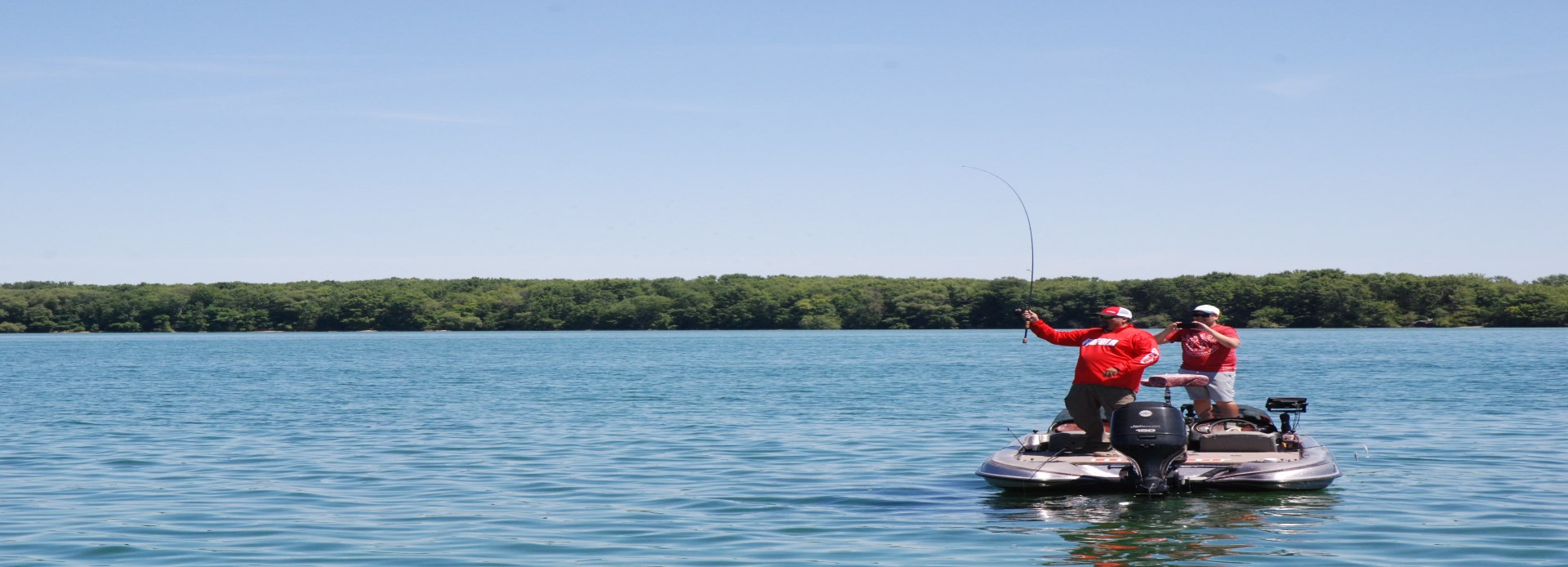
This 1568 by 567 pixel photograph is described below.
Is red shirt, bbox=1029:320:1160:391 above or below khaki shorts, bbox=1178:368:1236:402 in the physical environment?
above

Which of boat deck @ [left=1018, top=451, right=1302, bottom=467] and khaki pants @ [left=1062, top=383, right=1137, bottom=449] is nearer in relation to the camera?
boat deck @ [left=1018, top=451, right=1302, bottom=467]

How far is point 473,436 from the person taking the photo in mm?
20062

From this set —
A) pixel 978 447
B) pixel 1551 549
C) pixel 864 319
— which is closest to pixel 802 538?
pixel 1551 549

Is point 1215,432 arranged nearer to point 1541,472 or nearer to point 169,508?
point 1541,472

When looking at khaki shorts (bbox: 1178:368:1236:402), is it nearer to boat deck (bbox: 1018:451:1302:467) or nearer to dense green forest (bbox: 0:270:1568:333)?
boat deck (bbox: 1018:451:1302:467)

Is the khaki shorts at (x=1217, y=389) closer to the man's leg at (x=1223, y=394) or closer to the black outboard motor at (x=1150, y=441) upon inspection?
the man's leg at (x=1223, y=394)

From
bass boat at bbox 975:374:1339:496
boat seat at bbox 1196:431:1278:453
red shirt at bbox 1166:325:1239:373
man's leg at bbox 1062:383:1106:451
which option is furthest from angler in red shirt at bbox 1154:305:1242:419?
man's leg at bbox 1062:383:1106:451

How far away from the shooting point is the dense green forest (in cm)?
10512

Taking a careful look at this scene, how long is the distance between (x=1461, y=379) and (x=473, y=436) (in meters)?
23.1

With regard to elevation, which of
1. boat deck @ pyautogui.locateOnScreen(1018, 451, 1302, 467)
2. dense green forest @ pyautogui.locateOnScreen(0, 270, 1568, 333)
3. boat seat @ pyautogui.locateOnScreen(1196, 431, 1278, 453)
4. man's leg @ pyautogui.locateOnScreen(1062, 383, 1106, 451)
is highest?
dense green forest @ pyautogui.locateOnScreen(0, 270, 1568, 333)

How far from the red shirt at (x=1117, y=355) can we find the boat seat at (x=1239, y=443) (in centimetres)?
83

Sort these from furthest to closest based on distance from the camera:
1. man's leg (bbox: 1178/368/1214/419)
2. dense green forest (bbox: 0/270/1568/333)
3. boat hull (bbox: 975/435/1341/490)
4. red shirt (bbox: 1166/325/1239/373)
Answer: dense green forest (bbox: 0/270/1568/333) → man's leg (bbox: 1178/368/1214/419) → red shirt (bbox: 1166/325/1239/373) → boat hull (bbox: 975/435/1341/490)

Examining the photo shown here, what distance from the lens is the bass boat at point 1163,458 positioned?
11.2 meters

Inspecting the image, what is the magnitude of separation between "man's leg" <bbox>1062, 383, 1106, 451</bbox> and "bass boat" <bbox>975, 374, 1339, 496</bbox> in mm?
67
